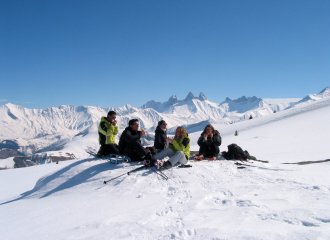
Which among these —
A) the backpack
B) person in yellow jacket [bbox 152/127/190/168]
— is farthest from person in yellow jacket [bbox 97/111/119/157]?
the backpack

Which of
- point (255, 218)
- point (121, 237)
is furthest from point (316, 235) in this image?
point (121, 237)

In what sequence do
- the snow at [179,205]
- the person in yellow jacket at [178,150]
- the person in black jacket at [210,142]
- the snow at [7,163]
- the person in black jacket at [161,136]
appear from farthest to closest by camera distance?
the snow at [7,163] < the person in black jacket at [210,142] < the person in black jacket at [161,136] < the person in yellow jacket at [178,150] < the snow at [179,205]

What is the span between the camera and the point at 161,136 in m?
8.24

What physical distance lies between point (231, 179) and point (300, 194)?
198cm

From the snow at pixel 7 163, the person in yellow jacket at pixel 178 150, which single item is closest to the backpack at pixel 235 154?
the person in yellow jacket at pixel 178 150

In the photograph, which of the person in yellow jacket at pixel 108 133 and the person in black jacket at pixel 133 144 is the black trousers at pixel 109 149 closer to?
the person in yellow jacket at pixel 108 133

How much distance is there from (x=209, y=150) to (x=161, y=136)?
95.8 inches

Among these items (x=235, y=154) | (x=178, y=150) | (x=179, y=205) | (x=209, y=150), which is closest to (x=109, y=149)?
(x=178, y=150)

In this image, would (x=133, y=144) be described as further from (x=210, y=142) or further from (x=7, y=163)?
(x=7, y=163)

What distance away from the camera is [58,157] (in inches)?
5581

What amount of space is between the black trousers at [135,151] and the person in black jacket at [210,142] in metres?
2.61

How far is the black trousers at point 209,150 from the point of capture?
8.94m

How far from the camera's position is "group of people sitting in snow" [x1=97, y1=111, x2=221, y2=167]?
7.59 meters

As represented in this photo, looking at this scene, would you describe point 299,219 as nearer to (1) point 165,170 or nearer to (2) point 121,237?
(2) point 121,237
